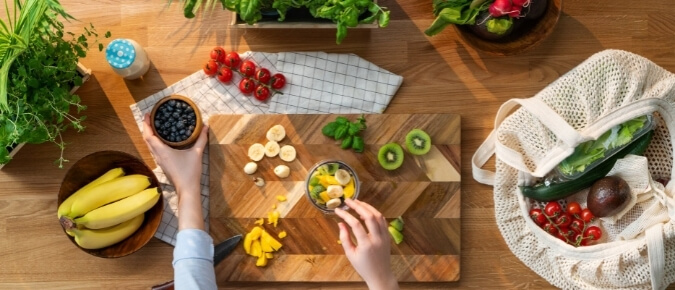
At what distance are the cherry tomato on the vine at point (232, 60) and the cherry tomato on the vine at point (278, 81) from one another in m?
0.11

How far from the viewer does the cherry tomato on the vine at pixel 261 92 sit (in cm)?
170

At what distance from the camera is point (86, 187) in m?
1.63

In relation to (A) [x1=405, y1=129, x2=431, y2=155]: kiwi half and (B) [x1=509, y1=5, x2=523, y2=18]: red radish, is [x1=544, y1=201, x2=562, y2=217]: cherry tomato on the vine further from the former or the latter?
(B) [x1=509, y1=5, x2=523, y2=18]: red radish

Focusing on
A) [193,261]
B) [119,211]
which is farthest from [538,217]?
[119,211]

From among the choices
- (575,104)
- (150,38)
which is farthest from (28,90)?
(575,104)

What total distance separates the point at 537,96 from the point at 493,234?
1.28 feet

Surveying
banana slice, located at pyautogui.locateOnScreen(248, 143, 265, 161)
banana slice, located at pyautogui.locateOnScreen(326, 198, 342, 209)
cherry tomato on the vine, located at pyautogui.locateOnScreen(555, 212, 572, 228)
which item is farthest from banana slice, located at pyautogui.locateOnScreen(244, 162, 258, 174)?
cherry tomato on the vine, located at pyautogui.locateOnScreen(555, 212, 572, 228)

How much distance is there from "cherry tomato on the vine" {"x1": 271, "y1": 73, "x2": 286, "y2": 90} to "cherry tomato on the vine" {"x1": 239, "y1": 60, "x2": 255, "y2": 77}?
Answer: 6 cm

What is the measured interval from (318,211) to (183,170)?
0.37m

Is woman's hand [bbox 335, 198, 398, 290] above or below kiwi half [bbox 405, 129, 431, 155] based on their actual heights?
below

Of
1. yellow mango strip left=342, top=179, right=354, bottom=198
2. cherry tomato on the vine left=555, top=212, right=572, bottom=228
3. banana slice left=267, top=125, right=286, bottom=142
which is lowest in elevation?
cherry tomato on the vine left=555, top=212, right=572, bottom=228

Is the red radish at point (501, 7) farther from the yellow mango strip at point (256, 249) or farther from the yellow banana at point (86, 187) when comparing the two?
the yellow banana at point (86, 187)

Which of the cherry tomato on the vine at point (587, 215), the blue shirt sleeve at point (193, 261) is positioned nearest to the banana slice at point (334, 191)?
the blue shirt sleeve at point (193, 261)

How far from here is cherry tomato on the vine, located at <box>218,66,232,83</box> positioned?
169 cm
